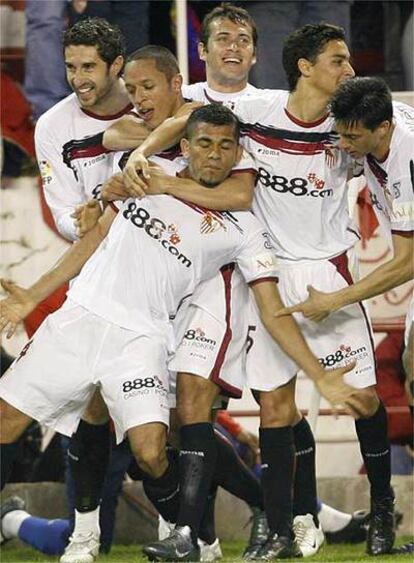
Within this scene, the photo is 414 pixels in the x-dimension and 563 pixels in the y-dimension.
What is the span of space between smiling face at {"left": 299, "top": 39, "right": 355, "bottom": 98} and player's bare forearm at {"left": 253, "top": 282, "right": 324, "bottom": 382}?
3.06ft

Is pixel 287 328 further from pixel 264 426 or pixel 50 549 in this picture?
pixel 50 549

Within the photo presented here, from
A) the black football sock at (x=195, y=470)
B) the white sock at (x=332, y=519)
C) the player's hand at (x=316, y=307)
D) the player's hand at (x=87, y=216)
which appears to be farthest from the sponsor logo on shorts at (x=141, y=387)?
the white sock at (x=332, y=519)

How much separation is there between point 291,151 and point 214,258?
2.05ft

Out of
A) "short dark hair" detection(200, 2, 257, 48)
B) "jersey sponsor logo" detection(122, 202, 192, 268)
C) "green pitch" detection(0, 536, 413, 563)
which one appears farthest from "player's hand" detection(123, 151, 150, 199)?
"green pitch" detection(0, 536, 413, 563)

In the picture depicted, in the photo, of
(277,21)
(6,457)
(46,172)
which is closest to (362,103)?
(46,172)

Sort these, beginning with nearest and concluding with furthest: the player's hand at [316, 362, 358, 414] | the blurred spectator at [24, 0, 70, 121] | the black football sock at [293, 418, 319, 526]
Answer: the player's hand at [316, 362, 358, 414] < the black football sock at [293, 418, 319, 526] < the blurred spectator at [24, 0, 70, 121]

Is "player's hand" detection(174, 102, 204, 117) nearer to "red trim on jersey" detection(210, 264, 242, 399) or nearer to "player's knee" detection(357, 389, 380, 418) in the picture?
"red trim on jersey" detection(210, 264, 242, 399)

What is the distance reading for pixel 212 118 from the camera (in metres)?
8.22

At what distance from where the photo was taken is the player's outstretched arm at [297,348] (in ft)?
26.5

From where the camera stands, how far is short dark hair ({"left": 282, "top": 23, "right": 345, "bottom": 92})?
857cm

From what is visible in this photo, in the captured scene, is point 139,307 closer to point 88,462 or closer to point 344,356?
point 88,462

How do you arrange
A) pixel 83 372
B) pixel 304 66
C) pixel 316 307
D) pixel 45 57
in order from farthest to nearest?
1. pixel 45 57
2. pixel 304 66
3. pixel 316 307
4. pixel 83 372

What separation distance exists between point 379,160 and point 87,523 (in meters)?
2.10

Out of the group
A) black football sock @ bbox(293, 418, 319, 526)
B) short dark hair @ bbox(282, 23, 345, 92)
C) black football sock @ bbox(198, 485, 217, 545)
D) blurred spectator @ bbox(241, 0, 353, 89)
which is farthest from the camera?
blurred spectator @ bbox(241, 0, 353, 89)
